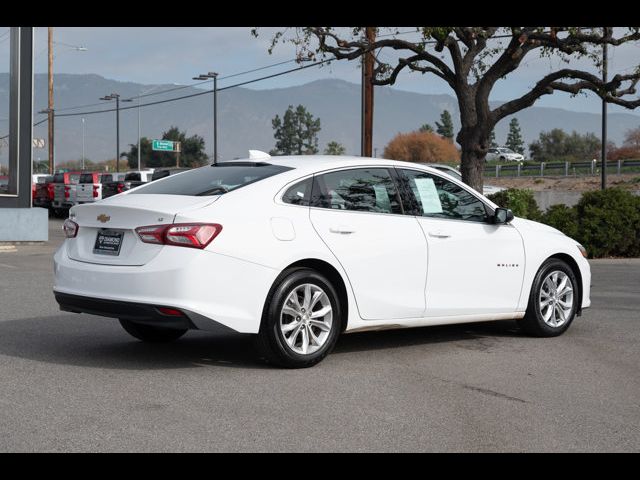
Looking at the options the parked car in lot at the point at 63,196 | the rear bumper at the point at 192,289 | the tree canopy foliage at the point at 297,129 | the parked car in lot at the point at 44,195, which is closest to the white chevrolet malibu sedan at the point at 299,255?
the rear bumper at the point at 192,289

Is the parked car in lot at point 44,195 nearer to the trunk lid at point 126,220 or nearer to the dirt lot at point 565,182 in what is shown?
the dirt lot at point 565,182

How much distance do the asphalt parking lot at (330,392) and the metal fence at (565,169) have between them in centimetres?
4739

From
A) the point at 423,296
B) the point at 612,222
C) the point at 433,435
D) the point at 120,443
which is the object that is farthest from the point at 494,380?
the point at 612,222

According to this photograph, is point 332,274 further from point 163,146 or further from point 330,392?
point 163,146

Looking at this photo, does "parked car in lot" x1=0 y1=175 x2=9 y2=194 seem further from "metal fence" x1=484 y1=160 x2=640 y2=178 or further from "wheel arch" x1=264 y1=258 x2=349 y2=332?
"metal fence" x1=484 y1=160 x2=640 y2=178

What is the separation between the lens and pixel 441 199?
884cm

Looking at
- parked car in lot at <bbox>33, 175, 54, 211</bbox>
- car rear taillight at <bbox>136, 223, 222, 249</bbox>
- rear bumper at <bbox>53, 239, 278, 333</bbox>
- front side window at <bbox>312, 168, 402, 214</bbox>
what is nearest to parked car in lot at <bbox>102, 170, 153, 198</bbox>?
parked car in lot at <bbox>33, 175, 54, 211</bbox>

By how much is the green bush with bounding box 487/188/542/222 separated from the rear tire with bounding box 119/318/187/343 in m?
14.6

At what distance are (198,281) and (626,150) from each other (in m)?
101

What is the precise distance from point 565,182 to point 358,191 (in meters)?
49.2

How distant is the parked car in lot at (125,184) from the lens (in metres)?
36.8

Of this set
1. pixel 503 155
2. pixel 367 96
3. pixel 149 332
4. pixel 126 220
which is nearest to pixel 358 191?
pixel 126 220

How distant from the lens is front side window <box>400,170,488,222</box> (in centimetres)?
867

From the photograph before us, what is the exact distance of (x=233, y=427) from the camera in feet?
18.8
